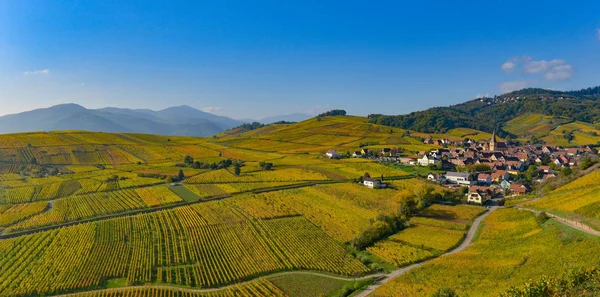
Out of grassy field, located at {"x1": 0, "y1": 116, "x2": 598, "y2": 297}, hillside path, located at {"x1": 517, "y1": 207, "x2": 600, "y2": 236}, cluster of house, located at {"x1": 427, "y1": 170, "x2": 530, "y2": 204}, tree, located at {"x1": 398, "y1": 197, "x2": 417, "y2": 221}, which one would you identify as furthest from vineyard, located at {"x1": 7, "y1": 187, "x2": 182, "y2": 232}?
hillside path, located at {"x1": 517, "y1": 207, "x2": 600, "y2": 236}

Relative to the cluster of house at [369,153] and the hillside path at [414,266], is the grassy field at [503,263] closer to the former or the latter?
the hillside path at [414,266]

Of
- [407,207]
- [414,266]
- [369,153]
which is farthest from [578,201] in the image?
[369,153]

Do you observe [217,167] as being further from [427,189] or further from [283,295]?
[283,295]

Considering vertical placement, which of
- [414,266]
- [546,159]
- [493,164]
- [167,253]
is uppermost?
[546,159]

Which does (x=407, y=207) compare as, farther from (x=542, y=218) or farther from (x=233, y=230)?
(x=233, y=230)

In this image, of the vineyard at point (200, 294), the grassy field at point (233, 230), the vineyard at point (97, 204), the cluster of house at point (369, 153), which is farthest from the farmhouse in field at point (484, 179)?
the vineyard at point (97, 204)

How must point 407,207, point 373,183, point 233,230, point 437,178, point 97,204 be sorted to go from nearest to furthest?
point 233,230
point 407,207
point 97,204
point 373,183
point 437,178

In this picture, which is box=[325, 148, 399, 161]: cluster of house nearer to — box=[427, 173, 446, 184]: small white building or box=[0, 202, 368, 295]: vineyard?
box=[427, 173, 446, 184]: small white building
